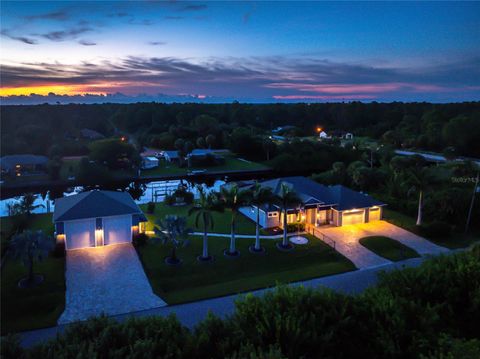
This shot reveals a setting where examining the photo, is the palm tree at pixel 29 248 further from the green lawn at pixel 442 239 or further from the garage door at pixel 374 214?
the green lawn at pixel 442 239

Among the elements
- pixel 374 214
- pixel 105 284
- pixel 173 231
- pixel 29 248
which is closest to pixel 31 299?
pixel 29 248

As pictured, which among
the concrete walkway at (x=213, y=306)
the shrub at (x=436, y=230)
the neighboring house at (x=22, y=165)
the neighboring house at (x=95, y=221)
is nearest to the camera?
the concrete walkway at (x=213, y=306)

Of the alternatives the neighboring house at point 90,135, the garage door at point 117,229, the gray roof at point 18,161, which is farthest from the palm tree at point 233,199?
the neighboring house at point 90,135

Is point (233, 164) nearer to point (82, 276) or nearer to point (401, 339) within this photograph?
point (82, 276)

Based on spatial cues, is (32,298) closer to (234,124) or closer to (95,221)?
(95,221)

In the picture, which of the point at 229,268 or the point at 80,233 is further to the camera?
the point at 80,233

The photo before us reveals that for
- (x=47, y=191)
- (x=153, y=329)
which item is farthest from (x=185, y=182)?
(x=153, y=329)
